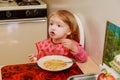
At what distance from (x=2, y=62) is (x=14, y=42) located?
0.70 feet

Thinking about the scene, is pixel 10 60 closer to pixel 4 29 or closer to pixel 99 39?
pixel 4 29

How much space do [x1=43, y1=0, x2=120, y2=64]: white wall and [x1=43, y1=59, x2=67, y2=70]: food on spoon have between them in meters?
0.21

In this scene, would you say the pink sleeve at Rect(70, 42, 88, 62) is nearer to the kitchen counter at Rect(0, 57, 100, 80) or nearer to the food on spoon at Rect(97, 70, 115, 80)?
the kitchen counter at Rect(0, 57, 100, 80)

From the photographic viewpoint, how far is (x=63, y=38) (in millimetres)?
1302

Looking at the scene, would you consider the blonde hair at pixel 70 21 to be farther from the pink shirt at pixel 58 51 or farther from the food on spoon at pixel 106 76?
the food on spoon at pixel 106 76

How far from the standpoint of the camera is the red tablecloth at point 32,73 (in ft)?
3.64

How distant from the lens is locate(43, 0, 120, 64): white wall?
3.55 ft

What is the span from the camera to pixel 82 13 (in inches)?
55.1

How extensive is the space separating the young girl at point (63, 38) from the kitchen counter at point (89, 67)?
3 centimetres

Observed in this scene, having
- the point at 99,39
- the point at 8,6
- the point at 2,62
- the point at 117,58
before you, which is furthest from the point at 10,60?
the point at 117,58

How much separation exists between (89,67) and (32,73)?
12.5 inches

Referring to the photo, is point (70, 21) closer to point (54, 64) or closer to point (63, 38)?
point (63, 38)

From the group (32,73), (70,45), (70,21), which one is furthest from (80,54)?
(32,73)

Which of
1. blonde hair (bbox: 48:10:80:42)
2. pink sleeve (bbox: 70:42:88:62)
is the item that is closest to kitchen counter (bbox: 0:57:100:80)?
pink sleeve (bbox: 70:42:88:62)
